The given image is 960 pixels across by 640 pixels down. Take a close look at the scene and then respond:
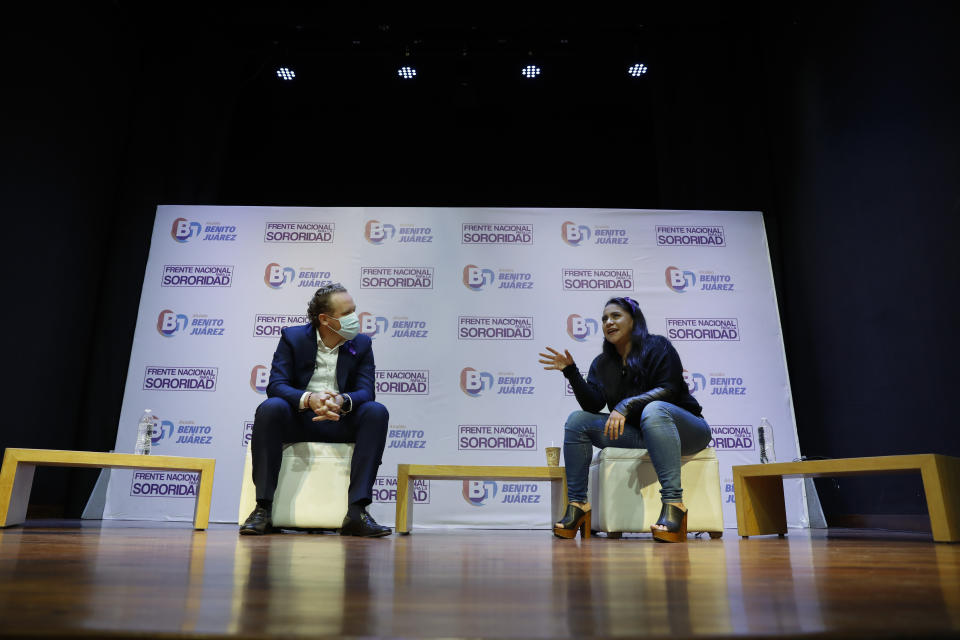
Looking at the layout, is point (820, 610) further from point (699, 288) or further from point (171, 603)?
point (699, 288)

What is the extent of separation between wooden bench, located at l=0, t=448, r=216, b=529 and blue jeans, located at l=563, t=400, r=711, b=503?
1565 millimetres

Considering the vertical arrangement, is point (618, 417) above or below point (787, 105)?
below

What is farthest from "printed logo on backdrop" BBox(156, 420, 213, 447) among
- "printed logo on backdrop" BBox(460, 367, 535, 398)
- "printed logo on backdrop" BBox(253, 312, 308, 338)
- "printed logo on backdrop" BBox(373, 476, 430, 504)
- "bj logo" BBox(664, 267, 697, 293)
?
"bj logo" BBox(664, 267, 697, 293)

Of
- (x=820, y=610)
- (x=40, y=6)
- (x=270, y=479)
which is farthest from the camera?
(x=40, y=6)

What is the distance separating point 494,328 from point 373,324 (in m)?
0.81

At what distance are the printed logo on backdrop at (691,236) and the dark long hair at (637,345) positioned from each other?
1.83 metres

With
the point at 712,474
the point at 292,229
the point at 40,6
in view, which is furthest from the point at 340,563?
the point at 40,6

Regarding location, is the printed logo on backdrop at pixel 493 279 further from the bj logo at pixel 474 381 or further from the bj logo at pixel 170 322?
the bj logo at pixel 170 322

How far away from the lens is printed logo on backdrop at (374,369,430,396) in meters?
4.17

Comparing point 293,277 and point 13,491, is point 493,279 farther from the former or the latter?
point 13,491

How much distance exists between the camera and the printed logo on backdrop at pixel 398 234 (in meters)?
4.50

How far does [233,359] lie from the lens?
4215 millimetres

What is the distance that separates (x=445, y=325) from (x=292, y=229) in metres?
1.31

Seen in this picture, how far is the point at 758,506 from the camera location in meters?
2.78
